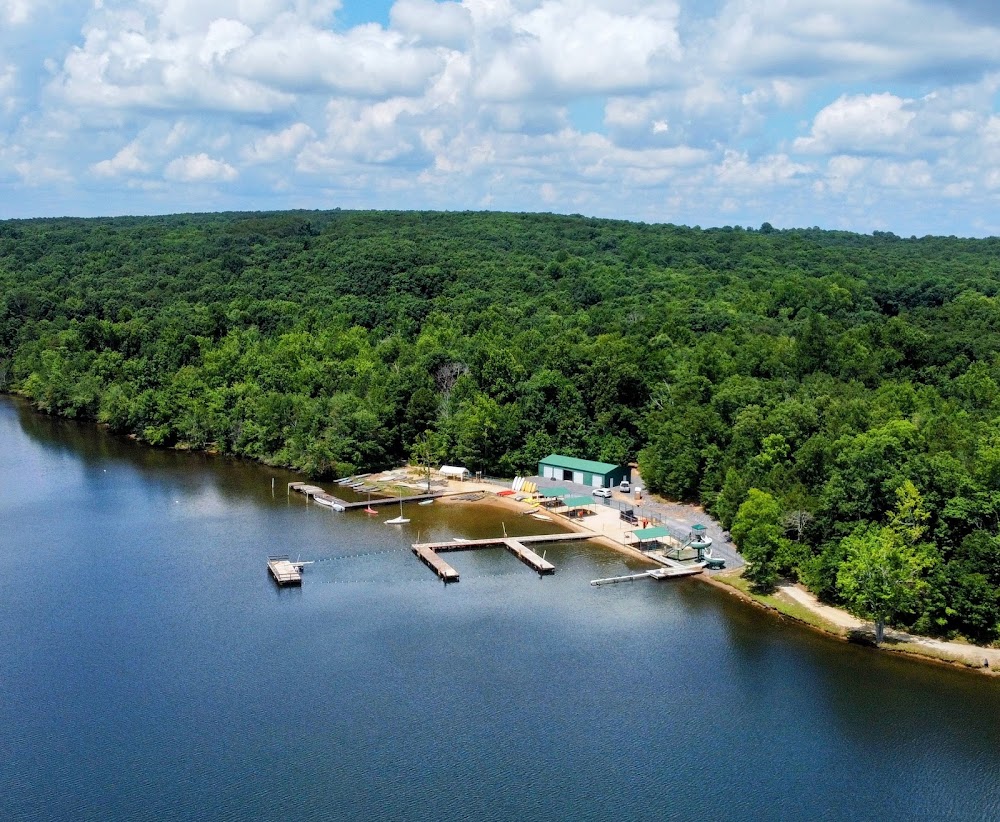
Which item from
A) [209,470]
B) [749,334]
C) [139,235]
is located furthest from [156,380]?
[139,235]

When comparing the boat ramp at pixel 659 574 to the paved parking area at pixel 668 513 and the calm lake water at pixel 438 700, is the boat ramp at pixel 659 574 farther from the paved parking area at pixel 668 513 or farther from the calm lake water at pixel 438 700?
the paved parking area at pixel 668 513

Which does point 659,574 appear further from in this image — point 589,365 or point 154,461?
point 154,461

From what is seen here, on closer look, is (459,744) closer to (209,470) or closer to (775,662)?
(775,662)

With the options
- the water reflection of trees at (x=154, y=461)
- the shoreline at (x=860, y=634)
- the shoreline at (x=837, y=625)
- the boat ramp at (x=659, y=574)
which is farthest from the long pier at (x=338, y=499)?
the shoreline at (x=860, y=634)

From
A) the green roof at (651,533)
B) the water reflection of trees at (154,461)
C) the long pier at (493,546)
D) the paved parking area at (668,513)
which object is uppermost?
the green roof at (651,533)

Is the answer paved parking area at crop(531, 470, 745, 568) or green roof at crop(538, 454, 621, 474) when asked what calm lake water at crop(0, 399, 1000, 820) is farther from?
green roof at crop(538, 454, 621, 474)

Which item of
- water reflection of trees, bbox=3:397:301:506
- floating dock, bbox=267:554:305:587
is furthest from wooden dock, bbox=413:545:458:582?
water reflection of trees, bbox=3:397:301:506
